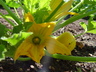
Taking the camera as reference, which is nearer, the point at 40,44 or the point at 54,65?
the point at 40,44

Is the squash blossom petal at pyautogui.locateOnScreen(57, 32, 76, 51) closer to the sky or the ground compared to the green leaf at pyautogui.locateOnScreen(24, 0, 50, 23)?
closer to the ground

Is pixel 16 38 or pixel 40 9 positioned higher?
pixel 40 9

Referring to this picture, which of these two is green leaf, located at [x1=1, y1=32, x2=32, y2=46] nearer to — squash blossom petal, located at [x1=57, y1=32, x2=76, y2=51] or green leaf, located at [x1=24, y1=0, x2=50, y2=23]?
green leaf, located at [x1=24, y1=0, x2=50, y2=23]

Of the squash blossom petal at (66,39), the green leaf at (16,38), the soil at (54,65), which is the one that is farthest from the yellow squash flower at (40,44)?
the soil at (54,65)

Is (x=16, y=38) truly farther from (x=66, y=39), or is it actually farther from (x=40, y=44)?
(x=66, y=39)

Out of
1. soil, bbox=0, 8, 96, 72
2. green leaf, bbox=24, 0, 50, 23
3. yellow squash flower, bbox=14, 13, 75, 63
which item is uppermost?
green leaf, bbox=24, 0, 50, 23

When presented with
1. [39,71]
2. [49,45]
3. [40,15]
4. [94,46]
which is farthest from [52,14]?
[94,46]

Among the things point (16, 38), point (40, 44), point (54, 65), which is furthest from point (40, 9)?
point (54, 65)

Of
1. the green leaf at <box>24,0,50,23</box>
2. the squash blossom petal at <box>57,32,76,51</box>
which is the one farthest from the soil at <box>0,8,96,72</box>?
the green leaf at <box>24,0,50,23</box>

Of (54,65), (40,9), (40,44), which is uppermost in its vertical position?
(40,9)
